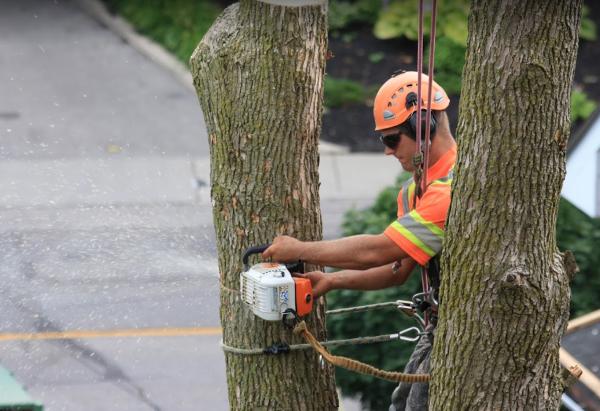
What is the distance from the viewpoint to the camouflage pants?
4410 mm

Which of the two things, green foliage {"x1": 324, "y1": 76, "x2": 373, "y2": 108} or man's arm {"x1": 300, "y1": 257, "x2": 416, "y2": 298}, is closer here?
man's arm {"x1": 300, "y1": 257, "x2": 416, "y2": 298}

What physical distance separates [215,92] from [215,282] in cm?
539

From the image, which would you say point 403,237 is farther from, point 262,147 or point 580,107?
point 580,107

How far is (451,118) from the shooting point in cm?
1304

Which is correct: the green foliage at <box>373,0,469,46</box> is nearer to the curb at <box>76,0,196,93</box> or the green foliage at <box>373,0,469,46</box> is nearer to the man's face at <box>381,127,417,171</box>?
the curb at <box>76,0,196,93</box>

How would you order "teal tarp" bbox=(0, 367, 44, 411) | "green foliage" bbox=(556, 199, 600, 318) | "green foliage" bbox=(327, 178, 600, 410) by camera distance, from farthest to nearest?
1. "green foliage" bbox=(556, 199, 600, 318)
2. "green foliage" bbox=(327, 178, 600, 410)
3. "teal tarp" bbox=(0, 367, 44, 411)

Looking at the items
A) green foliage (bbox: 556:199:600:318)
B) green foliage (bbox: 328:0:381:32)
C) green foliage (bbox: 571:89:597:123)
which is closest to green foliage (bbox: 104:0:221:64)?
green foliage (bbox: 328:0:381:32)

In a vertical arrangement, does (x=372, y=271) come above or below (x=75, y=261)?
above

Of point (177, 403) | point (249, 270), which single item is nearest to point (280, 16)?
point (249, 270)

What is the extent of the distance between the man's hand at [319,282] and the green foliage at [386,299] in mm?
2006

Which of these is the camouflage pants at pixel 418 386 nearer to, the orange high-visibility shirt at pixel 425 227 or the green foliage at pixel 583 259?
the orange high-visibility shirt at pixel 425 227

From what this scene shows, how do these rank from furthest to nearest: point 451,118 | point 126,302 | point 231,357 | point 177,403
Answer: point 451,118, point 126,302, point 177,403, point 231,357

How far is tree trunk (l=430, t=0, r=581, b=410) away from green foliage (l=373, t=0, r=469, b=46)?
421 inches

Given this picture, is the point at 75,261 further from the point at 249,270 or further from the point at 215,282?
the point at 249,270
